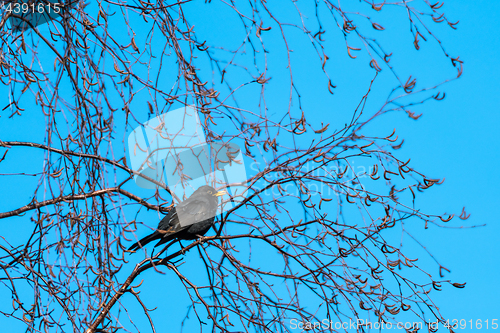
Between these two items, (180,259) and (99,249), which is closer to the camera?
(99,249)

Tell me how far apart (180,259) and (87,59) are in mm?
1152

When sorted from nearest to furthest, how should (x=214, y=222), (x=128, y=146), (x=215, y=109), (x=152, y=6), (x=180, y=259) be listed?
(x=152, y=6), (x=215, y=109), (x=128, y=146), (x=180, y=259), (x=214, y=222)

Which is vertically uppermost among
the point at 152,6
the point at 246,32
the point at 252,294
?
the point at 246,32

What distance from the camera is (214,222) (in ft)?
8.05

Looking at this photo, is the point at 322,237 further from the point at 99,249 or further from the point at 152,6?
the point at 152,6

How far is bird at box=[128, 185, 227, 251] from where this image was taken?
88.3 inches

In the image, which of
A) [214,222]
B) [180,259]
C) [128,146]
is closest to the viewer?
[128,146]

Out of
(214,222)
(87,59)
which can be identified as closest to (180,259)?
(214,222)

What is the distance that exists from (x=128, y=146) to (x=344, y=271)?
3.60ft

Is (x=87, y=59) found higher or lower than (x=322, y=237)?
higher

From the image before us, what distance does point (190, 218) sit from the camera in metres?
2.26

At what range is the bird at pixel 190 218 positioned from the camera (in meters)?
2.24

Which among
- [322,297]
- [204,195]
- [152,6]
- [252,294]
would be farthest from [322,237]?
[152,6]

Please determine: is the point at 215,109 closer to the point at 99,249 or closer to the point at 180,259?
the point at 99,249
